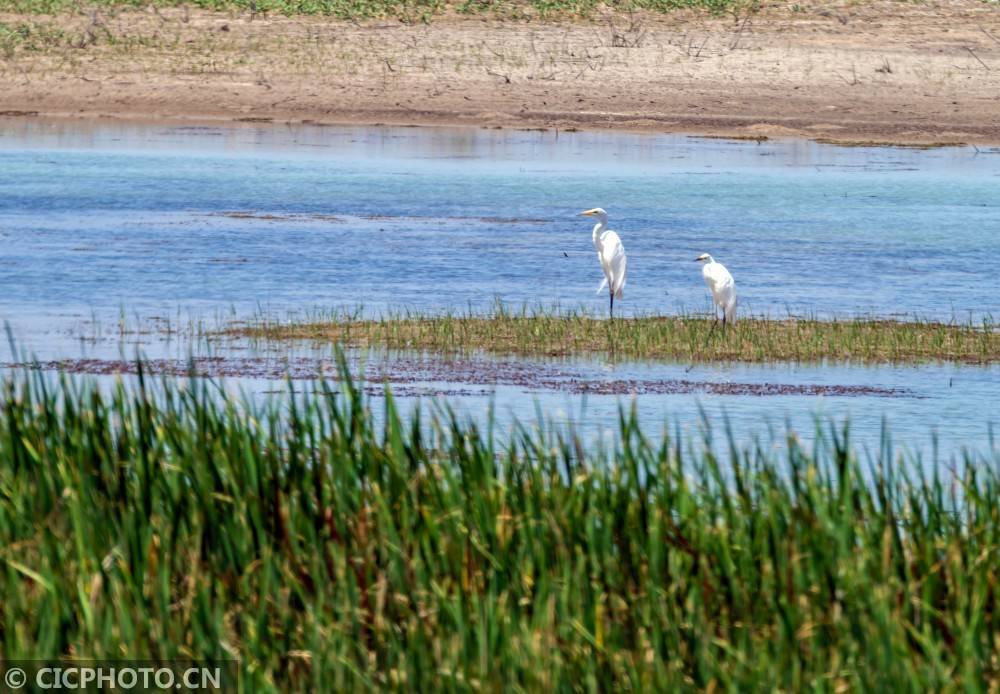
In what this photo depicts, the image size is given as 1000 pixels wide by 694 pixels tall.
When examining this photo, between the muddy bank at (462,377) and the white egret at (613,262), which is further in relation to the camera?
the white egret at (613,262)

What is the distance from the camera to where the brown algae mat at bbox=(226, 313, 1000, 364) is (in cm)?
1609

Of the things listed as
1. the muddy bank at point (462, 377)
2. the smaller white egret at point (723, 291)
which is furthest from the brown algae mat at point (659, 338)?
the muddy bank at point (462, 377)

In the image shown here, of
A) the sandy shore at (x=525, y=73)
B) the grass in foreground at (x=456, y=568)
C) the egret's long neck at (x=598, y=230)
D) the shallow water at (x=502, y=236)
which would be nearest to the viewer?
the grass in foreground at (x=456, y=568)

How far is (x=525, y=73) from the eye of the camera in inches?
1444

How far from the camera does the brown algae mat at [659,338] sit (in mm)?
16094

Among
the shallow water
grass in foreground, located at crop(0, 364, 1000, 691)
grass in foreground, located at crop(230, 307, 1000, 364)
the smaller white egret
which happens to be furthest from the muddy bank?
grass in foreground, located at crop(0, 364, 1000, 691)

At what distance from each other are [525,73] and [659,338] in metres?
20.8

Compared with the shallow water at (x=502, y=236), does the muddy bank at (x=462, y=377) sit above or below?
above

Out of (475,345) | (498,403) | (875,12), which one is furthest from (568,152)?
(498,403)

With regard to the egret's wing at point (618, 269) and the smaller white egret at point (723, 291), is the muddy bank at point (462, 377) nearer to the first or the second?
the smaller white egret at point (723, 291)

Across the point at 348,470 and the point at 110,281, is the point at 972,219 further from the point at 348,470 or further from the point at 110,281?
the point at 348,470

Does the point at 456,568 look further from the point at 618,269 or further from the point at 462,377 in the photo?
the point at 618,269

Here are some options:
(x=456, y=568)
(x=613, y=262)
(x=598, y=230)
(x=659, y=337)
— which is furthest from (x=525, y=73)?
(x=456, y=568)

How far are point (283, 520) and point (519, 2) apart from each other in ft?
114
